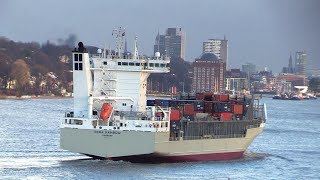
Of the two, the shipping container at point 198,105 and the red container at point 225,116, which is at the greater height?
the shipping container at point 198,105

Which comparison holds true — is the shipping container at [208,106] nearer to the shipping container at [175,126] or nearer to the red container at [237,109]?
the red container at [237,109]

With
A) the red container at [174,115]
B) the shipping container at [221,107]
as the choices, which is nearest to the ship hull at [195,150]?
the red container at [174,115]

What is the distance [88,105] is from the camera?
56.6 m

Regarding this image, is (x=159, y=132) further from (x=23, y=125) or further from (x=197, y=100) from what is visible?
(x=23, y=125)

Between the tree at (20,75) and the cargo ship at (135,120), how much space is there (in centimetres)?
9223

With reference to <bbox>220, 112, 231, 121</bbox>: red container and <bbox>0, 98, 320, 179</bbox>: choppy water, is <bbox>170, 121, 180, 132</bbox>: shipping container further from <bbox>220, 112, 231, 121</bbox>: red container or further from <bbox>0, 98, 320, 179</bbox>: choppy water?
<bbox>220, 112, 231, 121</bbox>: red container

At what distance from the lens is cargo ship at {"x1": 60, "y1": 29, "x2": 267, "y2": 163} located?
5556cm

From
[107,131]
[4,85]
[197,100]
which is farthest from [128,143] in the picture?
[4,85]

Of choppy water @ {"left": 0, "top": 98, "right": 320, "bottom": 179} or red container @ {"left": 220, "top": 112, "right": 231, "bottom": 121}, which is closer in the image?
choppy water @ {"left": 0, "top": 98, "right": 320, "bottom": 179}

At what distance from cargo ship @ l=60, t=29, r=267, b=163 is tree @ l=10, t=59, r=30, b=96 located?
9223cm

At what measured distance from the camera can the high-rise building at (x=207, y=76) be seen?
180000 millimetres

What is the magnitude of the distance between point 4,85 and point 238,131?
311 ft

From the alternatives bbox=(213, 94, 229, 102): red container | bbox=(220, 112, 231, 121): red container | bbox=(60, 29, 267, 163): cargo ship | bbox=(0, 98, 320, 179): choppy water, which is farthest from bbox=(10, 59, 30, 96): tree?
bbox=(60, 29, 267, 163): cargo ship

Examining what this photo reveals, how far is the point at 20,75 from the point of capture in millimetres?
156875
